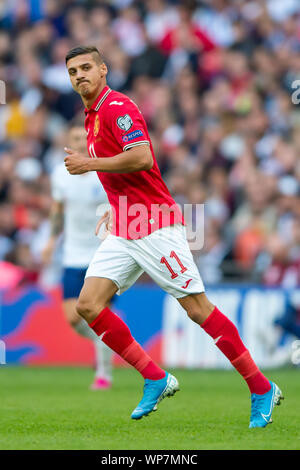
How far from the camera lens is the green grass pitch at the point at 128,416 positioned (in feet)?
18.5

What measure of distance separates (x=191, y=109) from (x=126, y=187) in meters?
8.77

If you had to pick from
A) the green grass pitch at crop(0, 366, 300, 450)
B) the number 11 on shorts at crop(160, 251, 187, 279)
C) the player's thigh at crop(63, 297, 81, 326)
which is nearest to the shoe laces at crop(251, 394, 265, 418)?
the green grass pitch at crop(0, 366, 300, 450)

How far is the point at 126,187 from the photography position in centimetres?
648

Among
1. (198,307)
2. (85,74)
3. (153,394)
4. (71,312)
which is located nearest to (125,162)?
(85,74)

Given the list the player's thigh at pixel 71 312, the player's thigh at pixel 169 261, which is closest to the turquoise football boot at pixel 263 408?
the player's thigh at pixel 169 261

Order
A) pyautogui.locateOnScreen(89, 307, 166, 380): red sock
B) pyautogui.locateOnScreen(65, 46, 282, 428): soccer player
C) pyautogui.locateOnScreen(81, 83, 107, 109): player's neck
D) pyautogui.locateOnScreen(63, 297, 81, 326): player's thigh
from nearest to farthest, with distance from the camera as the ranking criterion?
pyautogui.locateOnScreen(65, 46, 282, 428): soccer player → pyautogui.locateOnScreen(89, 307, 166, 380): red sock → pyautogui.locateOnScreen(81, 83, 107, 109): player's neck → pyautogui.locateOnScreen(63, 297, 81, 326): player's thigh

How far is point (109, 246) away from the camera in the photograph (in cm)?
654

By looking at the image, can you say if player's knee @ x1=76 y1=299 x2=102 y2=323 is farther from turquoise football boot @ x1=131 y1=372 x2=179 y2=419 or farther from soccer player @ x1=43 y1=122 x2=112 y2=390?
soccer player @ x1=43 y1=122 x2=112 y2=390

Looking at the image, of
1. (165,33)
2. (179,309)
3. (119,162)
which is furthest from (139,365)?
(165,33)

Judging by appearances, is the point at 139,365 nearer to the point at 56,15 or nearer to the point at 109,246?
the point at 109,246

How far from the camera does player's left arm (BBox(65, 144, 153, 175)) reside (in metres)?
6.08

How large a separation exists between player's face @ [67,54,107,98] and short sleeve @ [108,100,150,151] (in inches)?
8.9

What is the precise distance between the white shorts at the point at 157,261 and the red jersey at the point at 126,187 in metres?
0.06
